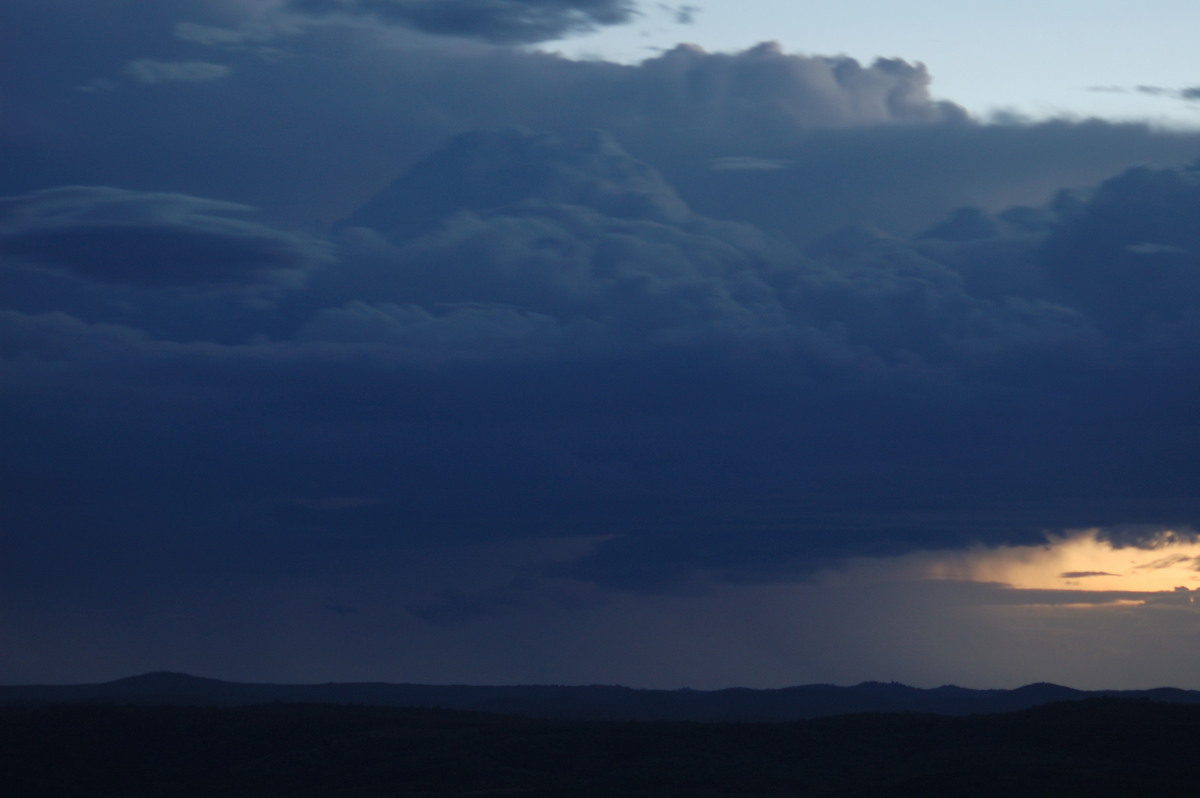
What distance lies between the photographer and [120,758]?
84.0 meters

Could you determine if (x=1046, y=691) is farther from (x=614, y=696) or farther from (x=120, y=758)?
→ (x=120, y=758)

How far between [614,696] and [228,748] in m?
119

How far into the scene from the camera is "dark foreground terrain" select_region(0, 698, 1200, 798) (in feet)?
222

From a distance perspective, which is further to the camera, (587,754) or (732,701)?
(732,701)

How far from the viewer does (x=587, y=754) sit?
259 feet

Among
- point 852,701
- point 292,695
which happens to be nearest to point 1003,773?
point 852,701

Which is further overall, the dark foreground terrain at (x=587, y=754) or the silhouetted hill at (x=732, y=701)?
the silhouetted hill at (x=732, y=701)

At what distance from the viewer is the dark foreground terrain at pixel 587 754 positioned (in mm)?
67688

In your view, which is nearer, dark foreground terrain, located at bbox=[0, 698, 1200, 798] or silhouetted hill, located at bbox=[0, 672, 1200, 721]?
dark foreground terrain, located at bbox=[0, 698, 1200, 798]

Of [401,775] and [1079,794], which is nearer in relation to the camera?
[1079,794]

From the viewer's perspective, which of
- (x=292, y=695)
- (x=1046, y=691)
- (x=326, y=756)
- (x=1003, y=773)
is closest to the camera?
(x=1003, y=773)

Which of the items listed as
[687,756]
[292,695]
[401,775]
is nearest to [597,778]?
[687,756]

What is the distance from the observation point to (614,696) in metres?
198

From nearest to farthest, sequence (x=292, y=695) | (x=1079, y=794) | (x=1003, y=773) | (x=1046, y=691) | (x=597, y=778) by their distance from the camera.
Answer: (x=1079, y=794), (x=1003, y=773), (x=597, y=778), (x=1046, y=691), (x=292, y=695)
